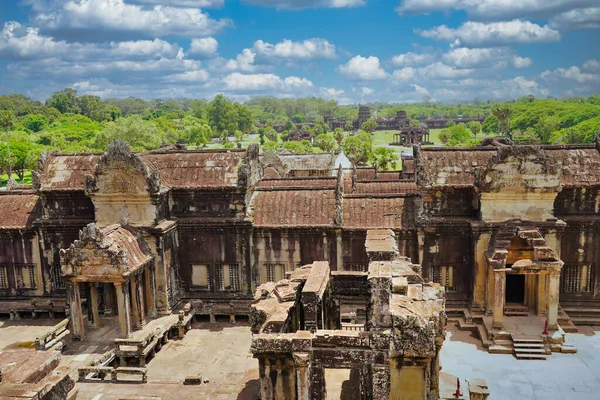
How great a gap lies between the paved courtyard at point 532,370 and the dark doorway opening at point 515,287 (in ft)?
10.5

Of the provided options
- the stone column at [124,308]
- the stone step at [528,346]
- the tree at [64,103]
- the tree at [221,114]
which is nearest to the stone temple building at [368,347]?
the stone step at [528,346]

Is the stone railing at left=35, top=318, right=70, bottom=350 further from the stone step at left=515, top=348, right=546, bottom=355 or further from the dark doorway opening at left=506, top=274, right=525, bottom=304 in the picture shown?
the dark doorway opening at left=506, top=274, right=525, bottom=304

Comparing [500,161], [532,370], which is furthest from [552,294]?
[500,161]

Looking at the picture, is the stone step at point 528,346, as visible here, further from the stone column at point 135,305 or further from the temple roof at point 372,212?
the stone column at point 135,305

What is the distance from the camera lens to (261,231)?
88.3ft

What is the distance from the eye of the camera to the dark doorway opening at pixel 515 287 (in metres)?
26.4

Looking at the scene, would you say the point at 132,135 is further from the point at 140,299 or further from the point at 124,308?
the point at 124,308

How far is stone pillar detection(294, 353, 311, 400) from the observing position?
1491cm

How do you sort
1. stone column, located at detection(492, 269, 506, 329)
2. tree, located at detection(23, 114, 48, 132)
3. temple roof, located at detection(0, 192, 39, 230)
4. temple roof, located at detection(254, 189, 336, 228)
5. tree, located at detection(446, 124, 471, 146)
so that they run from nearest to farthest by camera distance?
stone column, located at detection(492, 269, 506, 329) < temple roof, located at detection(254, 189, 336, 228) < temple roof, located at detection(0, 192, 39, 230) < tree, located at detection(446, 124, 471, 146) < tree, located at detection(23, 114, 48, 132)

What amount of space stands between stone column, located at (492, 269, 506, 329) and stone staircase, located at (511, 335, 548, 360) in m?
0.90

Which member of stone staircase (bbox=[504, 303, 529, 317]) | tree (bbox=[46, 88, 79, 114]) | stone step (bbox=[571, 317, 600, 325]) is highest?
tree (bbox=[46, 88, 79, 114])

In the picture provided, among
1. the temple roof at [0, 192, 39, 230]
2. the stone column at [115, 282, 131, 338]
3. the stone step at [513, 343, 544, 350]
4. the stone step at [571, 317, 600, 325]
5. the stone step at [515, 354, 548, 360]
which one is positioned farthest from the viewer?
the temple roof at [0, 192, 39, 230]

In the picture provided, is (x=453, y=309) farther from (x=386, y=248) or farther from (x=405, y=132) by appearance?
(x=405, y=132)

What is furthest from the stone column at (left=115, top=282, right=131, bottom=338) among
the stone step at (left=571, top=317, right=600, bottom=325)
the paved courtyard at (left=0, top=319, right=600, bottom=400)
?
the stone step at (left=571, top=317, right=600, bottom=325)
